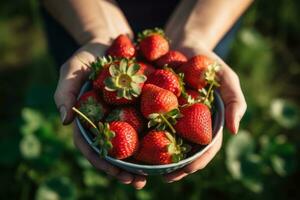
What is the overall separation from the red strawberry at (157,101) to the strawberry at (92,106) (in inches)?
3.6

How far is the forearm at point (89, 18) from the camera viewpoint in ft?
4.67

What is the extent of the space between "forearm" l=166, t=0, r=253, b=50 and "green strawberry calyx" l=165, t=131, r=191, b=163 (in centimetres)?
42

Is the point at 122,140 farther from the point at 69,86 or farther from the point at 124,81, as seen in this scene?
the point at 69,86

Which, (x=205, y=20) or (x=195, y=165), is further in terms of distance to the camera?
(x=205, y=20)

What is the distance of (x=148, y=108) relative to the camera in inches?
42.0

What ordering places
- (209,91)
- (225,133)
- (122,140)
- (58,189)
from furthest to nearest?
(225,133) < (58,189) < (209,91) < (122,140)

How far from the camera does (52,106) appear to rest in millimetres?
1845

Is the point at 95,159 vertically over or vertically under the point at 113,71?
under

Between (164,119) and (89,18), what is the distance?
1.71 feet

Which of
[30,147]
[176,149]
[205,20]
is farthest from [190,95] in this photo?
[30,147]

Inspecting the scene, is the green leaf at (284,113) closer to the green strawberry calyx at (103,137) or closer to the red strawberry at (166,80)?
the red strawberry at (166,80)

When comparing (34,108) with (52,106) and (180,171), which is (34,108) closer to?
(52,106)

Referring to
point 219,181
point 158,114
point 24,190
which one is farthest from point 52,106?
point 158,114

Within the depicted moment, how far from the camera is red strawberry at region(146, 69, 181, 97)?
111 centimetres
